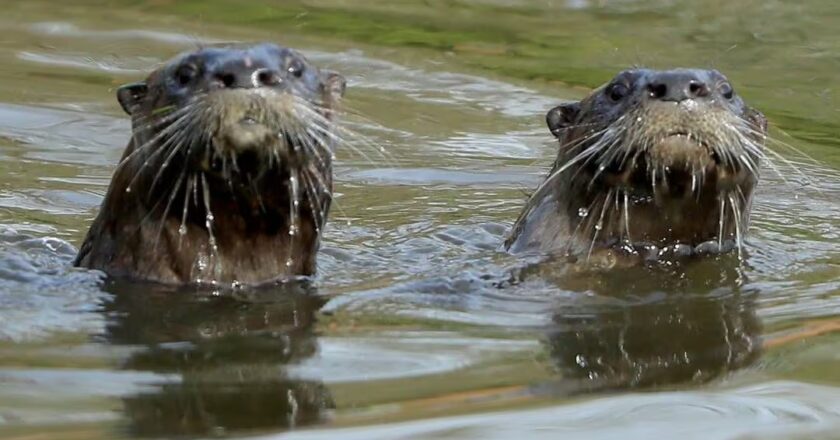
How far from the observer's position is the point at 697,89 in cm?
637

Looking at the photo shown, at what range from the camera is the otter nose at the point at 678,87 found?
635cm

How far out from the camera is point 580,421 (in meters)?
4.56

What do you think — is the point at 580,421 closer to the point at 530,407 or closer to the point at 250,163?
the point at 530,407

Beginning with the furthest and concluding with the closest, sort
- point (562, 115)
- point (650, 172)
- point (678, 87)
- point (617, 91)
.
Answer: point (562, 115) → point (617, 91) → point (650, 172) → point (678, 87)

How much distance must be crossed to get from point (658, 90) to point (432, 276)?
1.00 m

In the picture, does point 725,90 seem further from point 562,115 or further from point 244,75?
point 244,75

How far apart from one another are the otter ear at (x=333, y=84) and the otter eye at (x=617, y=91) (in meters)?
1.03

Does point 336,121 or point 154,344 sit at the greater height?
point 336,121

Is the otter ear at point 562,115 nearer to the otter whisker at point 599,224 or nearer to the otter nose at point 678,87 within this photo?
the otter whisker at point 599,224

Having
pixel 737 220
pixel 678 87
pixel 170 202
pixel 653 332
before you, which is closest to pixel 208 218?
pixel 170 202

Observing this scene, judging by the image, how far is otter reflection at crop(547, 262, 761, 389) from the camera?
509 cm

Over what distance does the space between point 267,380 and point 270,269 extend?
1.42m

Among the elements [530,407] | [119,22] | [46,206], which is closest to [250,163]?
[530,407]

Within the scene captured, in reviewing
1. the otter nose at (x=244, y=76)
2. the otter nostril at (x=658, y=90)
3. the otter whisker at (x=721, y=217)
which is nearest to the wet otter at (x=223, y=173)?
the otter nose at (x=244, y=76)
